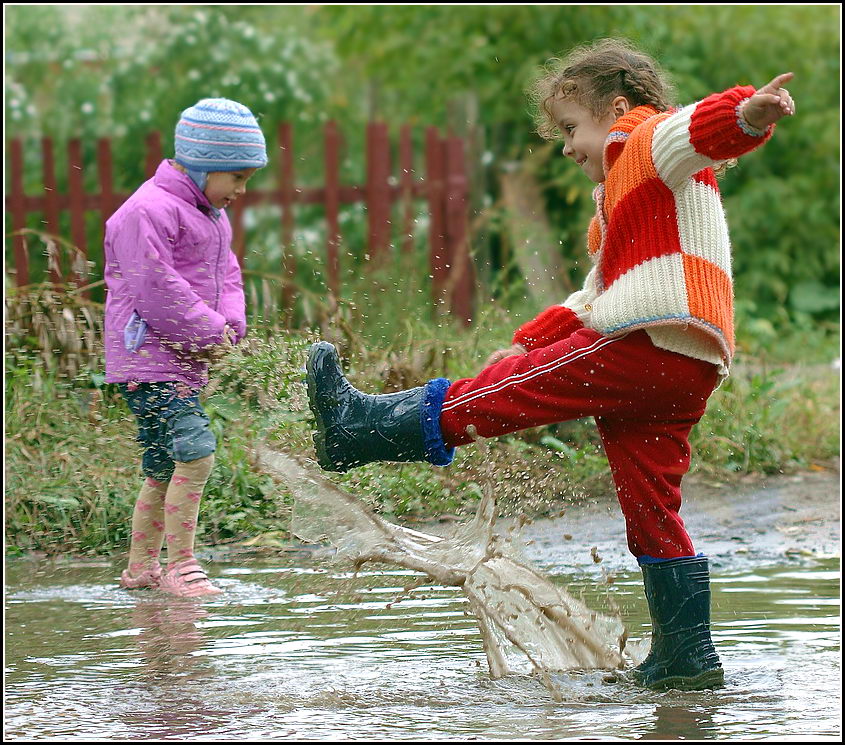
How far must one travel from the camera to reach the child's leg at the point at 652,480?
3676 millimetres

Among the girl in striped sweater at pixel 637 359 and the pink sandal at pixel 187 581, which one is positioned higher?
the girl in striped sweater at pixel 637 359

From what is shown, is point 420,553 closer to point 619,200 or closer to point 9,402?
point 619,200

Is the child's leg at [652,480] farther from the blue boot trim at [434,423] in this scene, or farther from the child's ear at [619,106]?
the child's ear at [619,106]

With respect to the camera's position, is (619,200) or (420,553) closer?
(619,200)

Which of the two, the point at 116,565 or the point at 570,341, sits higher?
the point at 570,341

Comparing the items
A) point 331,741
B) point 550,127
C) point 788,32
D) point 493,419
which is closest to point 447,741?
point 331,741

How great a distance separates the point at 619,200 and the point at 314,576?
6.49ft

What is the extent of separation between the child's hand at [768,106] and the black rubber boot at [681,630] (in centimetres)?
115

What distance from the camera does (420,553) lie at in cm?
407

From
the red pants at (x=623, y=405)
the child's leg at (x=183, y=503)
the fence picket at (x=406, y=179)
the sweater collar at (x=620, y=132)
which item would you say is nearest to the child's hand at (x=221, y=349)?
the child's leg at (x=183, y=503)

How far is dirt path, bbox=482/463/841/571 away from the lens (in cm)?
542

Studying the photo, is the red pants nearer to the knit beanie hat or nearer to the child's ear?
the child's ear

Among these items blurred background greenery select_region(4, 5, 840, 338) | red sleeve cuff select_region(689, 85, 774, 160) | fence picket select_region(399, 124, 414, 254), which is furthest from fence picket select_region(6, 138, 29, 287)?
red sleeve cuff select_region(689, 85, 774, 160)

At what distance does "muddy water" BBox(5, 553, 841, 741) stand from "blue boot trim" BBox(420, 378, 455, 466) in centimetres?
59
